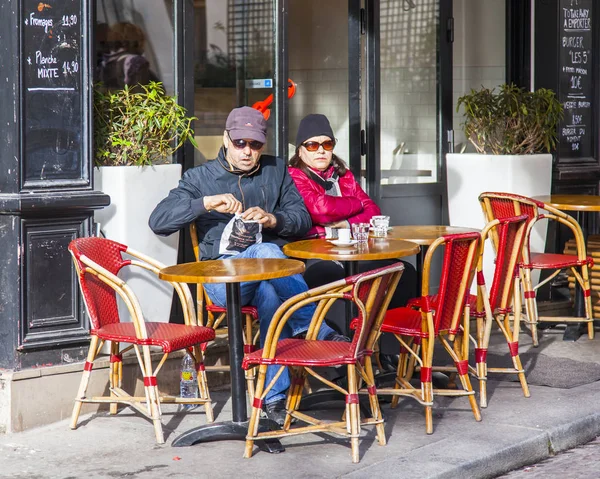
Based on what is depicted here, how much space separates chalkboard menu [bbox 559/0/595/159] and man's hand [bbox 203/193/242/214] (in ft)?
13.4

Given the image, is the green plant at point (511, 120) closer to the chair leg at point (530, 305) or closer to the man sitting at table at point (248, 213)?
the chair leg at point (530, 305)

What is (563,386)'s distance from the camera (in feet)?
19.5

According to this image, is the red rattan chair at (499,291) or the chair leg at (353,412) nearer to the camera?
the chair leg at (353,412)

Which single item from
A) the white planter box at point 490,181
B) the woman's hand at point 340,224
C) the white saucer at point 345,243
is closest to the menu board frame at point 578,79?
the white planter box at point 490,181

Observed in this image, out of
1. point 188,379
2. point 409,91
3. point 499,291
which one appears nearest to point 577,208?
point 409,91

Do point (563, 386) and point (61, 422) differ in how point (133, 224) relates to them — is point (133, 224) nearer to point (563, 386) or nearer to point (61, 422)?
point (61, 422)

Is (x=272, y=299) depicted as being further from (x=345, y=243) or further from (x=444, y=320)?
(x=444, y=320)

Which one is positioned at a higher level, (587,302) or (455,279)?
(455,279)

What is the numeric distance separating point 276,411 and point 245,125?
154 centimetres

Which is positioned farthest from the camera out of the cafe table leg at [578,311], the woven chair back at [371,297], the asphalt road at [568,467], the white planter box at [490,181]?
the white planter box at [490,181]

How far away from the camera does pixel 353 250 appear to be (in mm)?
5172

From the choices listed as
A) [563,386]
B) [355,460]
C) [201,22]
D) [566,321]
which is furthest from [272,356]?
[566,321]

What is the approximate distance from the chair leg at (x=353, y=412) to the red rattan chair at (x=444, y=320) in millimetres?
514

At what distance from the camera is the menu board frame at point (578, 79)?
8539 millimetres
